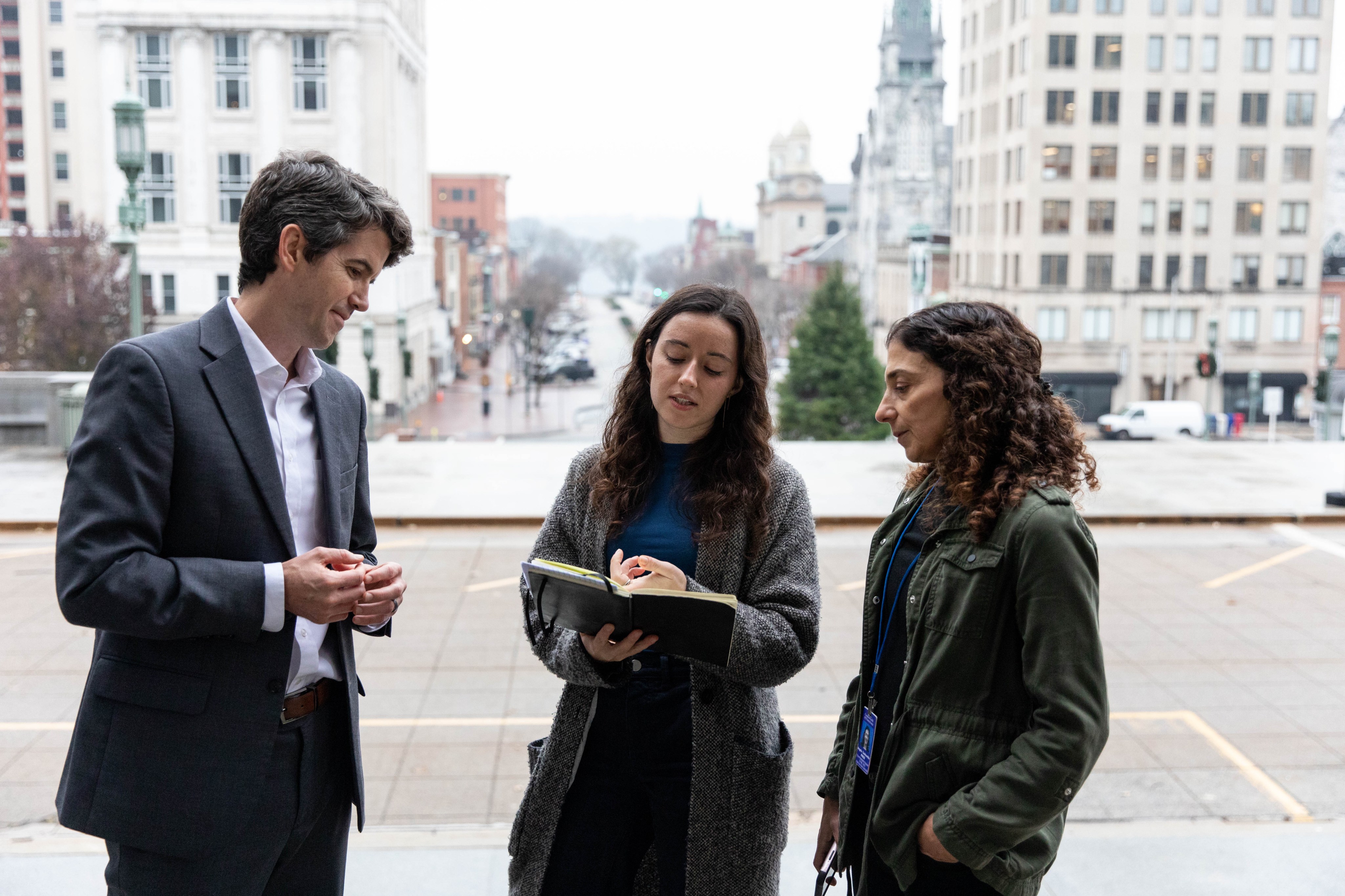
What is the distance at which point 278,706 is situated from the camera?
245cm

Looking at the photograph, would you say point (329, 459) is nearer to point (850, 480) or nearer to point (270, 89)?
point (850, 480)

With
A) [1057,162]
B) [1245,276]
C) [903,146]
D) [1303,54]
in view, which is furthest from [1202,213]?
[903,146]

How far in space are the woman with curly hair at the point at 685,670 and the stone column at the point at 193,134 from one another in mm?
53240

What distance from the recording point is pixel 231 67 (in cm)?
5119

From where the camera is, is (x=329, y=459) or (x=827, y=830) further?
(x=827, y=830)

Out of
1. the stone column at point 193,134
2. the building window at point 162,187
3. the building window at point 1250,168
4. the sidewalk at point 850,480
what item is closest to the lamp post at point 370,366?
the sidewalk at point 850,480

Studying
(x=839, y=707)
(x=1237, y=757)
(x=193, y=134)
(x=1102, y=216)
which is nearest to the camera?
(x=1237, y=757)

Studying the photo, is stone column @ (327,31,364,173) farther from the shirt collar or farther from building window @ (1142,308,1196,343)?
the shirt collar

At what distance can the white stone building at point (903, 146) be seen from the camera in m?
93.5

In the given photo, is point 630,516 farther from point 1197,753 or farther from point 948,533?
point 1197,753

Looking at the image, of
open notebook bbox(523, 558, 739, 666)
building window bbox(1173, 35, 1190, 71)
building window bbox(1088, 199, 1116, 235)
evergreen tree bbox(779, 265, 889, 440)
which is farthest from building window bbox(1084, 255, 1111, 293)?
open notebook bbox(523, 558, 739, 666)

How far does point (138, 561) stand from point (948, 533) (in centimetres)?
165

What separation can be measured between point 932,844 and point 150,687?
5.35 feet

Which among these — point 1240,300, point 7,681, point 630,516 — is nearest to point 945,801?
point 630,516
